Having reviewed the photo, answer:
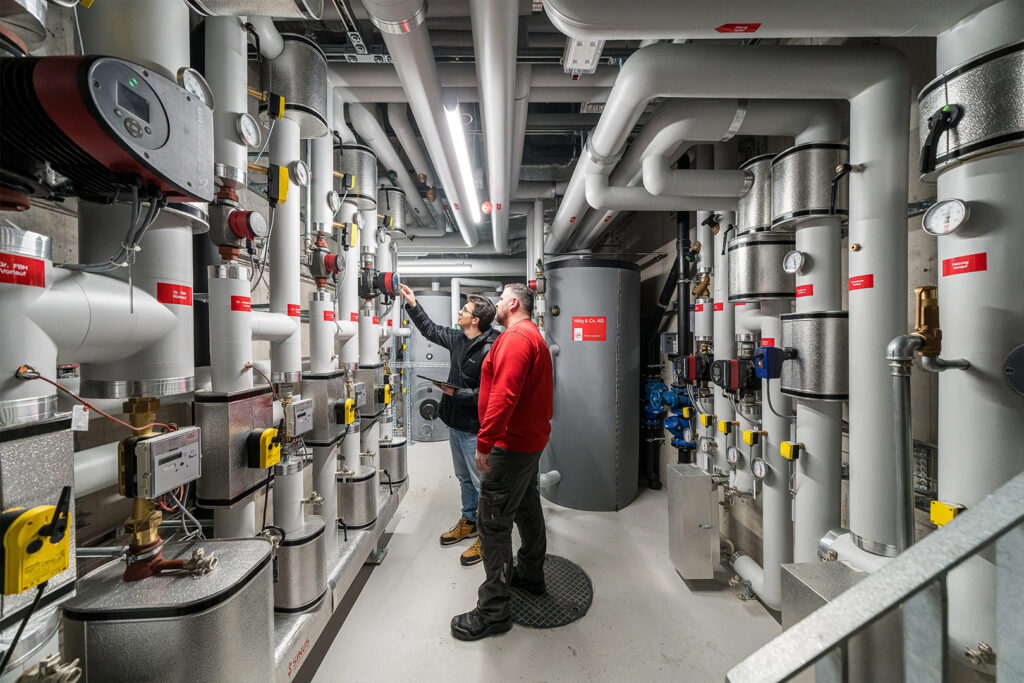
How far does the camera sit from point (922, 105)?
0.96m

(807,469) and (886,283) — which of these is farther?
(807,469)

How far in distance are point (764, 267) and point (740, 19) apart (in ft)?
3.19

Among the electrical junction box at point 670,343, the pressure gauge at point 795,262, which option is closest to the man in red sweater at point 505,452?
the pressure gauge at point 795,262

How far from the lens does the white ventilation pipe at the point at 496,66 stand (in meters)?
1.17

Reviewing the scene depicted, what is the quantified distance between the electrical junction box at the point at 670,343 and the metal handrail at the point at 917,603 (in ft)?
7.15

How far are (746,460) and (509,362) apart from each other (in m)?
1.35

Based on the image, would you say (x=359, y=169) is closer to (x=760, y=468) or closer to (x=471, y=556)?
(x=471, y=556)

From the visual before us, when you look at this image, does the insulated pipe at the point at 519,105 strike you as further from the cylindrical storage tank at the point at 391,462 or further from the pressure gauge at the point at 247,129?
the cylindrical storage tank at the point at 391,462

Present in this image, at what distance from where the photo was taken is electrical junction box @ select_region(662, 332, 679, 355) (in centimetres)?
269

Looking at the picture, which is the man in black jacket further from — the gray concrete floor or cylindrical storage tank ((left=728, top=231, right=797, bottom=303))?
cylindrical storage tank ((left=728, top=231, right=797, bottom=303))

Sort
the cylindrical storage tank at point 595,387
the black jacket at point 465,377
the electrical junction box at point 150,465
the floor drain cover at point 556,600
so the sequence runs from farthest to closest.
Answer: the cylindrical storage tank at point 595,387 → the black jacket at point 465,377 → the floor drain cover at point 556,600 → the electrical junction box at point 150,465

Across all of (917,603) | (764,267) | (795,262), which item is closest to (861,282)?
(795,262)

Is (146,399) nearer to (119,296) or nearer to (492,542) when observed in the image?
(119,296)

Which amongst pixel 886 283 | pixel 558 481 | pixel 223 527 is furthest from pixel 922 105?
pixel 558 481
